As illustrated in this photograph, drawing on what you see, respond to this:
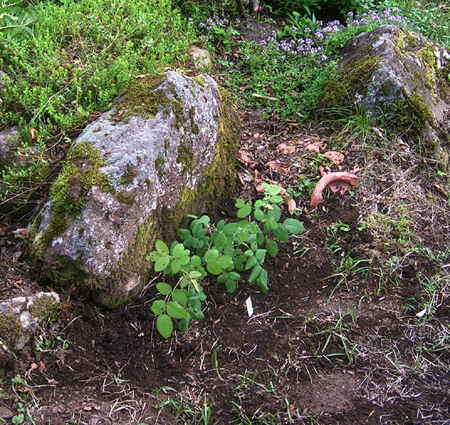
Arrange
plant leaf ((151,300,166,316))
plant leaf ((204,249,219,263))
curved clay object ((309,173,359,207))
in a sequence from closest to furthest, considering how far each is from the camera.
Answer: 1. plant leaf ((151,300,166,316))
2. plant leaf ((204,249,219,263))
3. curved clay object ((309,173,359,207))

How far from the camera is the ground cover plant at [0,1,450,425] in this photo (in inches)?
92.6

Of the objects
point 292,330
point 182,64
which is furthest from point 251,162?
point 292,330

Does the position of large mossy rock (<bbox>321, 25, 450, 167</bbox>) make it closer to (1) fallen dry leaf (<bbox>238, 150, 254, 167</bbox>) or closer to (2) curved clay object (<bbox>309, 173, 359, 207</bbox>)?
(2) curved clay object (<bbox>309, 173, 359, 207</bbox>)

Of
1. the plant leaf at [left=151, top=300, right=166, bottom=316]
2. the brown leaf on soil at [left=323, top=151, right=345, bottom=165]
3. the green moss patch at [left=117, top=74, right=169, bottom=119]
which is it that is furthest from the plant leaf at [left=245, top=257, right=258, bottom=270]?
the brown leaf on soil at [left=323, top=151, right=345, bottom=165]

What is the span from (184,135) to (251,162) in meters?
0.83

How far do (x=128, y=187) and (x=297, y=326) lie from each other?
135cm

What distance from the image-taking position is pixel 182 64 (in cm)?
405

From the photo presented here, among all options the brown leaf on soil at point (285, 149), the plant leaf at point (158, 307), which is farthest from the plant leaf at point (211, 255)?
the brown leaf on soil at point (285, 149)

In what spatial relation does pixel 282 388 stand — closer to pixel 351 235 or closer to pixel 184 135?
pixel 351 235

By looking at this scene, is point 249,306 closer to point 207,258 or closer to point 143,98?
point 207,258

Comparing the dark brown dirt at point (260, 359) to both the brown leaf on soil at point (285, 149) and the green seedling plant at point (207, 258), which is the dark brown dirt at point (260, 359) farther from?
the brown leaf on soil at point (285, 149)

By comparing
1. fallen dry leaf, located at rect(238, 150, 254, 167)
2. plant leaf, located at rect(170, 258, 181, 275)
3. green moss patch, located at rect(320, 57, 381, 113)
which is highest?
green moss patch, located at rect(320, 57, 381, 113)

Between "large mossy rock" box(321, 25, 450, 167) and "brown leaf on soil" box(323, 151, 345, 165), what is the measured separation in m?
0.50

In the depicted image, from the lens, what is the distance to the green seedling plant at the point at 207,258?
7.87 feet
